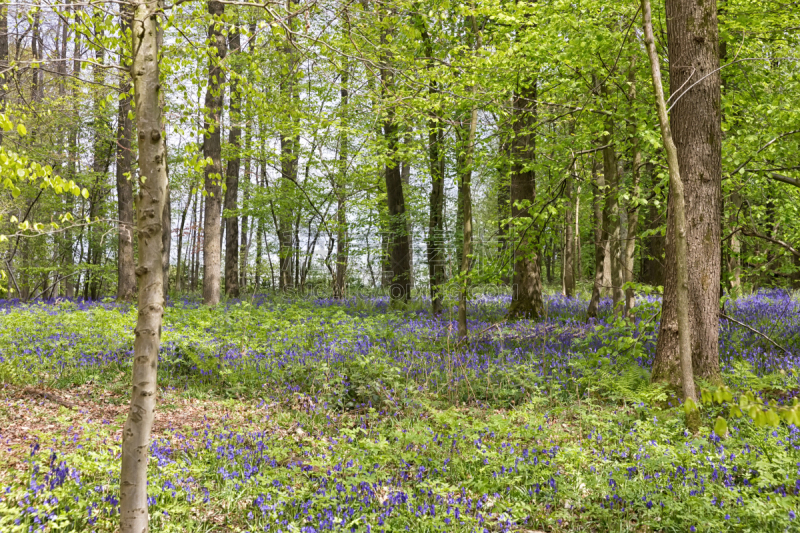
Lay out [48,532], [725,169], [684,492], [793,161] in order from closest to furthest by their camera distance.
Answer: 1. [48,532]
2. [684,492]
3. [725,169]
4. [793,161]

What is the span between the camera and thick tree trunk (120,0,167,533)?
2.55 m

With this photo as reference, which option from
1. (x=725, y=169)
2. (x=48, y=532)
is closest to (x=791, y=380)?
(x=725, y=169)

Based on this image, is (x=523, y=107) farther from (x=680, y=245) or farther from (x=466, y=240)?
(x=680, y=245)

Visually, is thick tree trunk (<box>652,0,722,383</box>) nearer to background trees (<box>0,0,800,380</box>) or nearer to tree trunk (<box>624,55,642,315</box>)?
background trees (<box>0,0,800,380</box>)

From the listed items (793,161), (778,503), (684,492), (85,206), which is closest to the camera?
(778,503)

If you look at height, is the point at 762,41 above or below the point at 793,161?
above

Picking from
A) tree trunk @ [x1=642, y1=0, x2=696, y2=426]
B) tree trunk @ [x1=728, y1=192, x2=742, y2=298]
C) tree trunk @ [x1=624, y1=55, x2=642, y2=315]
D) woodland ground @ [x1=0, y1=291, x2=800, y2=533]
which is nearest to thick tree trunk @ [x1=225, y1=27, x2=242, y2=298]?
woodland ground @ [x1=0, y1=291, x2=800, y2=533]

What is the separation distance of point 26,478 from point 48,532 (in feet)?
2.39

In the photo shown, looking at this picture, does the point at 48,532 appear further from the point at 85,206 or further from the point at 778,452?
the point at 85,206

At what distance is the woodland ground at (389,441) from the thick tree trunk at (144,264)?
0.85 metres

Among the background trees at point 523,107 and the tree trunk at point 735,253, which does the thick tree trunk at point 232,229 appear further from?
the tree trunk at point 735,253

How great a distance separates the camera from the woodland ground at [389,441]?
3.37 metres

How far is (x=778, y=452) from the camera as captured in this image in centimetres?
367

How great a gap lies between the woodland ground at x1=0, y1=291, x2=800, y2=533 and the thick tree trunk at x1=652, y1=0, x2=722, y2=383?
0.49m
